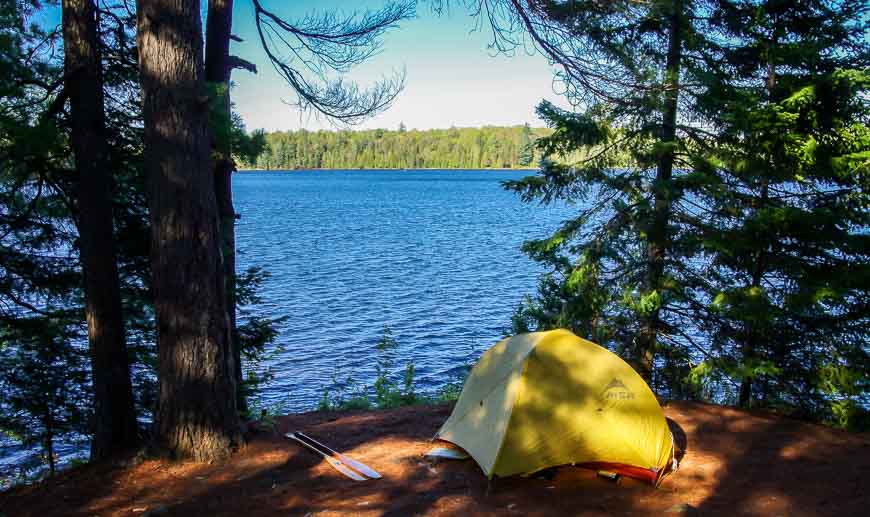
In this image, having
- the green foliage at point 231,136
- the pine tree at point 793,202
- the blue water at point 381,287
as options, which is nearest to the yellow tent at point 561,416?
the pine tree at point 793,202

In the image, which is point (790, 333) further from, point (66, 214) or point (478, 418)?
point (66, 214)

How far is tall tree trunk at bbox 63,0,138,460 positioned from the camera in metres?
6.17

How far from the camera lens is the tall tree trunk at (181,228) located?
529 cm

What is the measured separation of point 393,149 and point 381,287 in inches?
4480

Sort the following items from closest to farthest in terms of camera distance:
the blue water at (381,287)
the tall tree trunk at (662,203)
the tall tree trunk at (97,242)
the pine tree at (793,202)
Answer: the tall tree trunk at (97,242)
the pine tree at (793,202)
the tall tree trunk at (662,203)
the blue water at (381,287)

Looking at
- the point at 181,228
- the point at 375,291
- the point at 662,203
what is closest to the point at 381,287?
the point at 375,291

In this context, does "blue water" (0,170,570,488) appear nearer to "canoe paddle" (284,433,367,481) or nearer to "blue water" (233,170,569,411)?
"blue water" (233,170,569,411)

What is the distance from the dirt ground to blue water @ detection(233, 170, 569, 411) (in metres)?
7.57

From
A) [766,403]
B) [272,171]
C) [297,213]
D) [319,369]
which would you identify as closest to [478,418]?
[766,403]

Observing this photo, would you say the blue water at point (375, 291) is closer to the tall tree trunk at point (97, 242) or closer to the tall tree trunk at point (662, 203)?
the tall tree trunk at point (662, 203)

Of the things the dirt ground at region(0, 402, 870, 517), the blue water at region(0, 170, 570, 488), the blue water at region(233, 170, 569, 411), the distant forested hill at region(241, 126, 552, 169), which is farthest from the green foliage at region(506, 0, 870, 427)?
the distant forested hill at region(241, 126, 552, 169)

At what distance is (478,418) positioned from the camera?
220 inches

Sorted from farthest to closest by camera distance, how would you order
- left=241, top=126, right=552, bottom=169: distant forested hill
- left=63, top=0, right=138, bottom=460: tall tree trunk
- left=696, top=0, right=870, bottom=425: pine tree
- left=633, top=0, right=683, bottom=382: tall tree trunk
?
left=241, top=126, right=552, bottom=169: distant forested hill
left=633, top=0, right=683, bottom=382: tall tree trunk
left=696, top=0, right=870, bottom=425: pine tree
left=63, top=0, right=138, bottom=460: tall tree trunk

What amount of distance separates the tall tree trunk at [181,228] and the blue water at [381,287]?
7721mm
